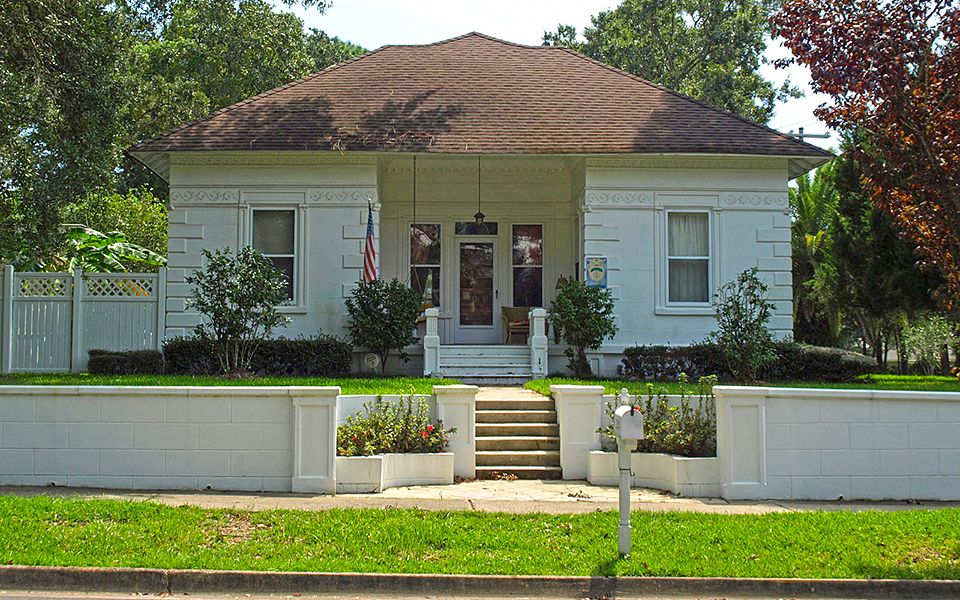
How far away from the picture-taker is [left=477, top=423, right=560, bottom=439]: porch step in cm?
1184

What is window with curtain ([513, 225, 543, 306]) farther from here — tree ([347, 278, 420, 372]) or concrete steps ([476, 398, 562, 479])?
concrete steps ([476, 398, 562, 479])

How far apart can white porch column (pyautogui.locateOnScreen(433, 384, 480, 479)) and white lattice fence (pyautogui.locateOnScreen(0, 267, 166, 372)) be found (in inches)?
339

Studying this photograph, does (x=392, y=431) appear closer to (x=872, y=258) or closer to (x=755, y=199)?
(x=755, y=199)

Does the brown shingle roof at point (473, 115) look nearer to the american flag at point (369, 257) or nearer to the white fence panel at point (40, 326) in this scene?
the american flag at point (369, 257)

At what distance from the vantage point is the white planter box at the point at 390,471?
9.91 meters

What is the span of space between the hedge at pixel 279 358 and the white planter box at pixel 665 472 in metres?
7.13

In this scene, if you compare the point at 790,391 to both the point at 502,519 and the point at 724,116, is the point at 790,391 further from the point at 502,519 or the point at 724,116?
the point at 724,116

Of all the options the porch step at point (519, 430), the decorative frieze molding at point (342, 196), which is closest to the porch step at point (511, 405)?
the porch step at point (519, 430)

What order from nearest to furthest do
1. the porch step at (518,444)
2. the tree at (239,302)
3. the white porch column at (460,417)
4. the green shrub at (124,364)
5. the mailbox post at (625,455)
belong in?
the mailbox post at (625,455)
the white porch column at (460,417)
the porch step at (518,444)
the tree at (239,302)
the green shrub at (124,364)

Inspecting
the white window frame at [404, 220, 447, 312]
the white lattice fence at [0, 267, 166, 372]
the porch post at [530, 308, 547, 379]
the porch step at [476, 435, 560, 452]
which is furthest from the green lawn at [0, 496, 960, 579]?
the white window frame at [404, 220, 447, 312]

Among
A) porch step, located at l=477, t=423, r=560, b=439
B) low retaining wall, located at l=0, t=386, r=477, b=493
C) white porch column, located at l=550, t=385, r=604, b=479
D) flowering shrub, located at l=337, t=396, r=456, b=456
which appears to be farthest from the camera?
porch step, located at l=477, t=423, r=560, b=439

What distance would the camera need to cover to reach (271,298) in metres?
15.2

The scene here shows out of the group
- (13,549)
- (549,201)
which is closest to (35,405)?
(13,549)

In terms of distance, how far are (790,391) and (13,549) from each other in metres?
8.19
